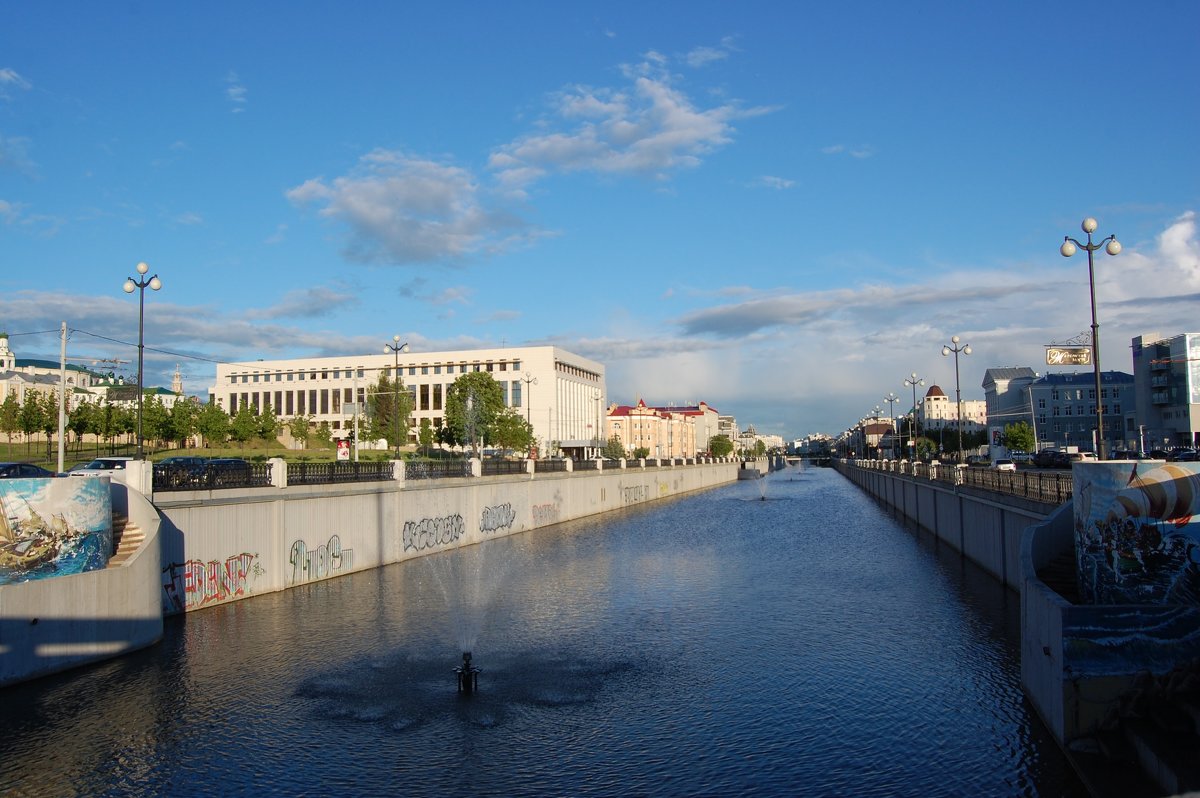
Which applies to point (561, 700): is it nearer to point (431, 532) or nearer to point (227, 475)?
point (227, 475)

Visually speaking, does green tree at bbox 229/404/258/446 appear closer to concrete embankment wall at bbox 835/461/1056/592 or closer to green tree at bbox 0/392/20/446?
green tree at bbox 0/392/20/446

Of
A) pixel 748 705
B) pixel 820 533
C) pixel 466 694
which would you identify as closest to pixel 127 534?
pixel 466 694

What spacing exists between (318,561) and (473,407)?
74.9 meters

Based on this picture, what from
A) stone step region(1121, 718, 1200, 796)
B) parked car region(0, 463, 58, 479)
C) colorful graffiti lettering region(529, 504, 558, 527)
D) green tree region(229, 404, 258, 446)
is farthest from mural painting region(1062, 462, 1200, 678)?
green tree region(229, 404, 258, 446)

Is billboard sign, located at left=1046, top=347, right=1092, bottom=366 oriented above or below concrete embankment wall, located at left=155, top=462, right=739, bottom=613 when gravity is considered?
above

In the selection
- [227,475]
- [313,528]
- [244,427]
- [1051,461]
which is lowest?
[313,528]

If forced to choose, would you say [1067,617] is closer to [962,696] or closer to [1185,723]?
[1185,723]

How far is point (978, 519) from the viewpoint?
119 feet

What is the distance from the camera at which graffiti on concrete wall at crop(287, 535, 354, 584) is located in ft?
104

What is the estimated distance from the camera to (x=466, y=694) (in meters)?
18.3

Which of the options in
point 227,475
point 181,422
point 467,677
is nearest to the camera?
point 467,677

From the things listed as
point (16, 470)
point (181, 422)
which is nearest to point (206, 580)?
point (16, 470)

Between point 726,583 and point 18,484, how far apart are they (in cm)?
2332

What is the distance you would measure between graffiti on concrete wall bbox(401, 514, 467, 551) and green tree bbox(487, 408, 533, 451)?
6390cm
